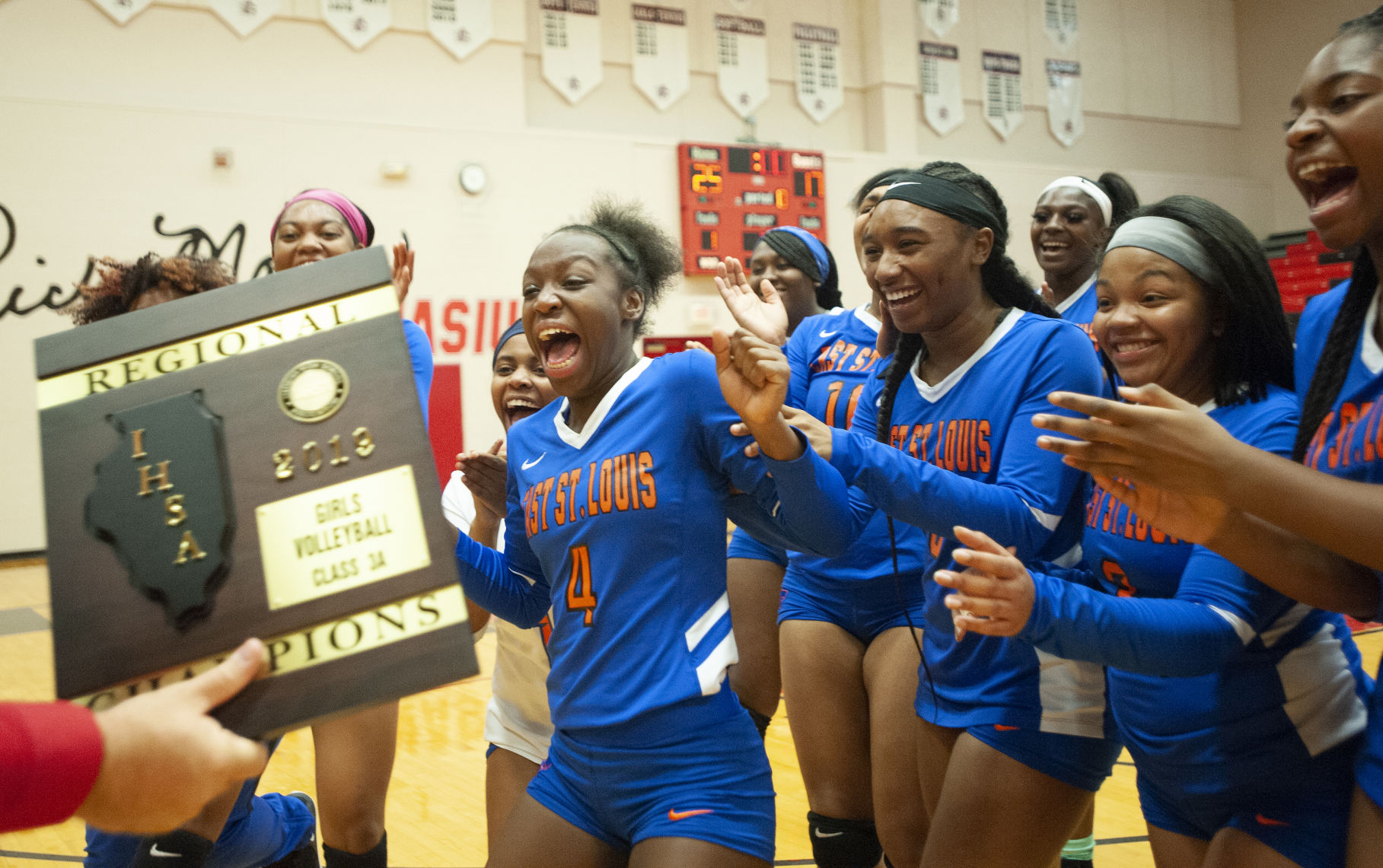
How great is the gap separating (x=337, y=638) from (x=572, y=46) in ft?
36.6

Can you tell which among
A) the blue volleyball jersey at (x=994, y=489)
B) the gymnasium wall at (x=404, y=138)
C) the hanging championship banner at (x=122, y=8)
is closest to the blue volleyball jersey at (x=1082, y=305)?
the blue volleyball jersey at (x=994, y=489)

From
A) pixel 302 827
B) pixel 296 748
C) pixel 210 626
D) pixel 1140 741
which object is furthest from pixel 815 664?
pixel 296 748

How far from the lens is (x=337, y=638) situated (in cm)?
120

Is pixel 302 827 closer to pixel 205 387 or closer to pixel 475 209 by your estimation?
pixel 205 387

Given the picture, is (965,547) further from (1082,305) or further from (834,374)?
(1082,305)

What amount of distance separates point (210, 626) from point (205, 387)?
0.30 m

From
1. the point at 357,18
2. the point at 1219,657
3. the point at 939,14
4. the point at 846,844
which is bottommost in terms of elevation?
the point at 846,844

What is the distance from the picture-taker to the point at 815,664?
282 cm

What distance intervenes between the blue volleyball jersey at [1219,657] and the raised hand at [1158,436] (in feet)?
1.07

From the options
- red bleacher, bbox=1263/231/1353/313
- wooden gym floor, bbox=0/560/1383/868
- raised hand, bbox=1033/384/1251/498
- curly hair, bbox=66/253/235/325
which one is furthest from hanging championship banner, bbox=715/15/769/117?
raised hand, bbox=1033/384/1251/498

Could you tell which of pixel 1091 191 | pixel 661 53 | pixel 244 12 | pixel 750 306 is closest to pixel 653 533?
pixel 750 306

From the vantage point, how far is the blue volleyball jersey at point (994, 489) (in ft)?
6.77

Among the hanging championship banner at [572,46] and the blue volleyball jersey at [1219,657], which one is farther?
the hanging championship banner at [572,46]

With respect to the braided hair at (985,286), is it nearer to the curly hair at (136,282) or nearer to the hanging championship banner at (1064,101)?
the curly hair at (136,282)
